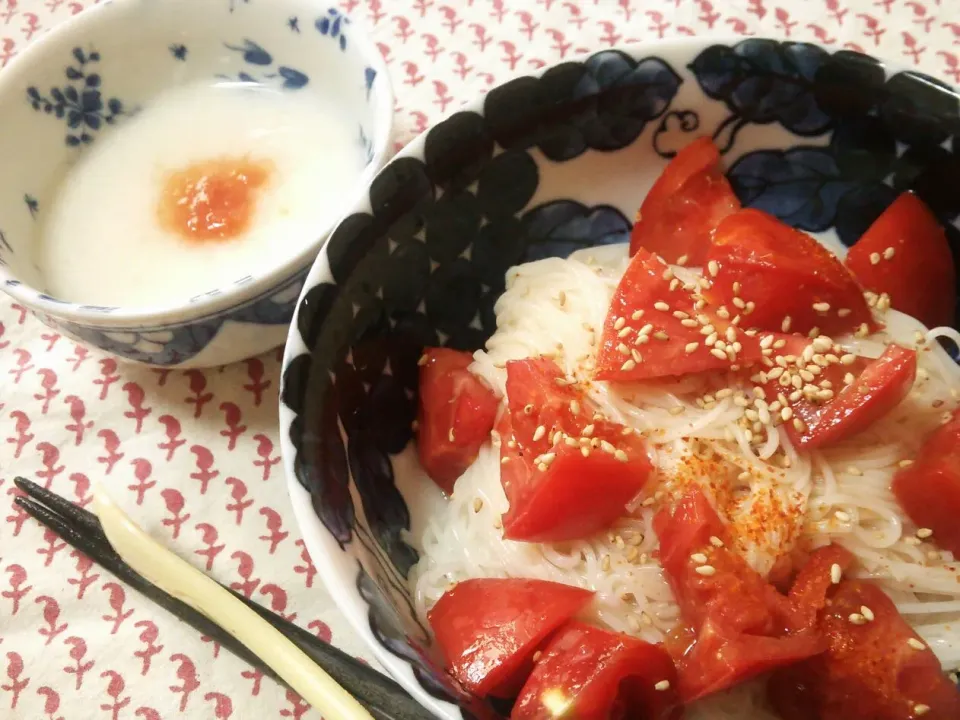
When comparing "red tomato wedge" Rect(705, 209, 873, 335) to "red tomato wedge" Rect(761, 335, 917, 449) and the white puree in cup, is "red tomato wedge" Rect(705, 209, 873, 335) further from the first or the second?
the white puree in cup

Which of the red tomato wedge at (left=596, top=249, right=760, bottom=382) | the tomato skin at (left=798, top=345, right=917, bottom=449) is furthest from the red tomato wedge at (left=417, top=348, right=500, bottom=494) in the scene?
the tomato skin at (left=798, top=345, right=917, bottom=449)

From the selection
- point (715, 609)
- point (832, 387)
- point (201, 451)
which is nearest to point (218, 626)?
point (201, 451)

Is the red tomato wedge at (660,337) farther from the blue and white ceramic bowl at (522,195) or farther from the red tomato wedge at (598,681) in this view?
the red tomato wedge at (598,681)

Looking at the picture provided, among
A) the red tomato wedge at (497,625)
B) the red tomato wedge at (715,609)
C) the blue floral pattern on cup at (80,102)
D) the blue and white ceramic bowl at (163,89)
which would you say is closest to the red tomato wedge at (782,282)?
the red tomato wedge at (715,609)

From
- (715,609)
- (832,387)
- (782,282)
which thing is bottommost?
(715,609)

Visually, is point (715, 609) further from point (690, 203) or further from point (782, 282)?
point (690, 203)

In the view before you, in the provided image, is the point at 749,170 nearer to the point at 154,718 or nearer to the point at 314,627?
the point at 314,627

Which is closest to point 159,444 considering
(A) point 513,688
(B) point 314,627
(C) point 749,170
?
(B) point 314,627
